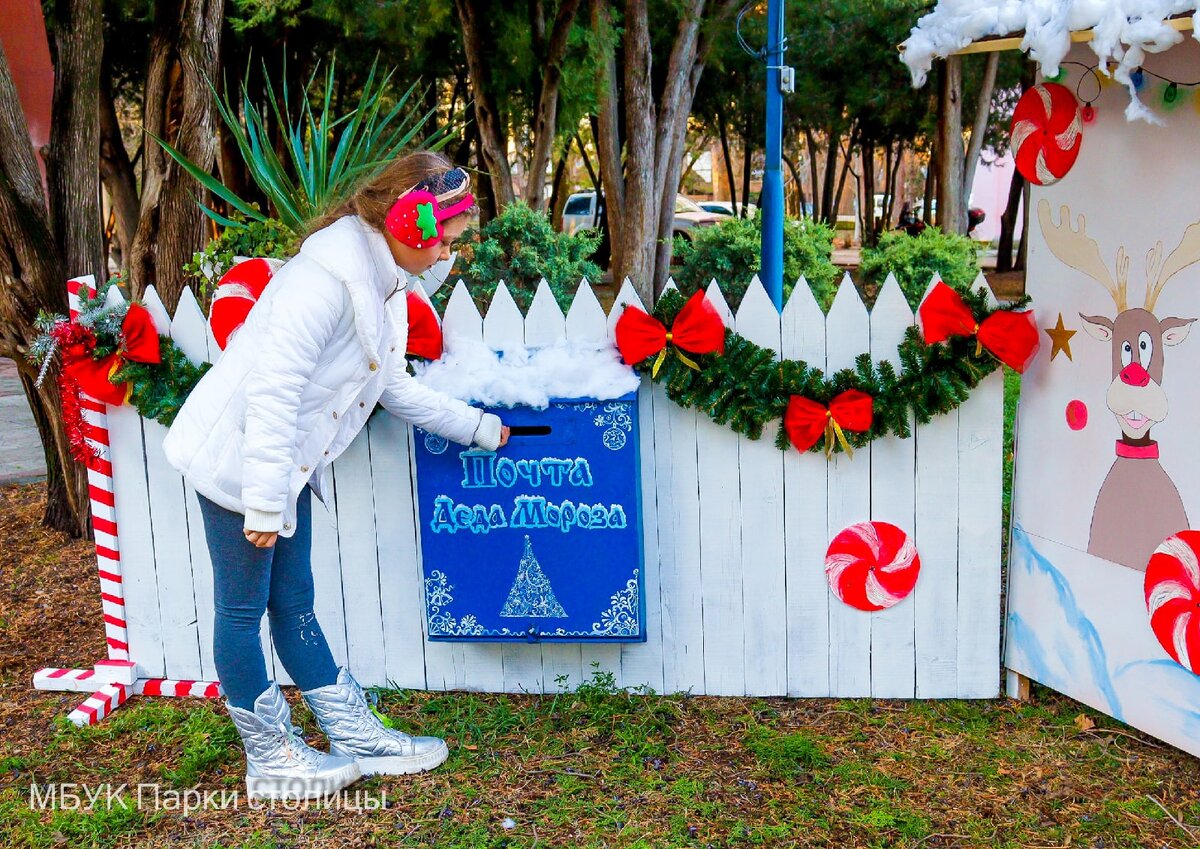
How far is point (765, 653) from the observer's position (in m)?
3.88

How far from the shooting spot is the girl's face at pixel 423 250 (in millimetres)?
3043

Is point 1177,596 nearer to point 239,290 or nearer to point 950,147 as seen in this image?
point 239,290

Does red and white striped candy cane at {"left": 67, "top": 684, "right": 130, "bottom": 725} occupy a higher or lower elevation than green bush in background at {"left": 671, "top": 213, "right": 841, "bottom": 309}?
lower

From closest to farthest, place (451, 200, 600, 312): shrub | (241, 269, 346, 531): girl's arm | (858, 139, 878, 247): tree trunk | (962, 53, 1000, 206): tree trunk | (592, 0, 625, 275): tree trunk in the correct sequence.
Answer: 1. (241, 269, 346, 531): girl's arm
2. (451, 200, 600, 312): shrub
3. (592, 0, 625, 275): tree trunk
4. (962, 53, 1000, 206): tree trunk
5. (858, 139, 878, 247): tree trunk

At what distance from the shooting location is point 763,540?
12.4 feet

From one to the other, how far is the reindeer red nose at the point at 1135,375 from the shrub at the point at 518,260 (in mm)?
3347

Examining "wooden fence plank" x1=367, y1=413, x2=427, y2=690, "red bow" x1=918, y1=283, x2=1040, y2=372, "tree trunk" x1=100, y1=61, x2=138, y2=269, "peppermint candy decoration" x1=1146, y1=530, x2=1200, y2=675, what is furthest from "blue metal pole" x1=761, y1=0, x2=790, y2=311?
"tree trunk" x1=100, y1=61, x2=138, y2=269

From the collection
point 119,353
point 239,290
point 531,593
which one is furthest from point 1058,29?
point 119,353

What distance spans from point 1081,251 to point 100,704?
3606mm

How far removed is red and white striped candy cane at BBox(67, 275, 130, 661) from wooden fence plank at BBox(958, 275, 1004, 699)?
9.76 feet

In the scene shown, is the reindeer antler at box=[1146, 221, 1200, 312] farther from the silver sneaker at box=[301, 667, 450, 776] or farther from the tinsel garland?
the tinsel garland

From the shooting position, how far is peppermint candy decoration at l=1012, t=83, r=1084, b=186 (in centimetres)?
333

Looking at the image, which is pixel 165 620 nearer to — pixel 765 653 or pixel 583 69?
pixel 765 653

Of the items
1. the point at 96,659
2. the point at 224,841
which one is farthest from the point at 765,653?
the point at 96,659
